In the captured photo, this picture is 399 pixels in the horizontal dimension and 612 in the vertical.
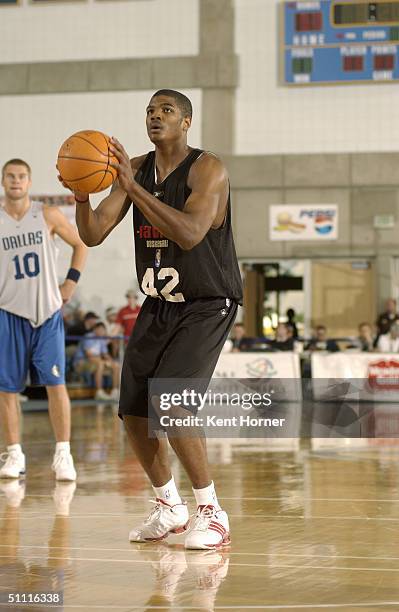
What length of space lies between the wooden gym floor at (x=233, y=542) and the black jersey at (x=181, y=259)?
3.52ft

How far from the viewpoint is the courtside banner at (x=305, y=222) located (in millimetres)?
19906

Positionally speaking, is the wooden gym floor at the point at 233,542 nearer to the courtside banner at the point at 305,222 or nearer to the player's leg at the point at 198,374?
the player's leg at the point at 198,374

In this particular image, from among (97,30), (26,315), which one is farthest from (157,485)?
(97,30)

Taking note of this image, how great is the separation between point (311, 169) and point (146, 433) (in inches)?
628

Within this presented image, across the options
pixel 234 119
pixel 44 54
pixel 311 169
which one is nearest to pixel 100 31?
pixel 44 54

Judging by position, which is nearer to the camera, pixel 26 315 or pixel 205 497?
pixel 205 497

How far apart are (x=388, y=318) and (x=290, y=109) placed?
4.70 meters

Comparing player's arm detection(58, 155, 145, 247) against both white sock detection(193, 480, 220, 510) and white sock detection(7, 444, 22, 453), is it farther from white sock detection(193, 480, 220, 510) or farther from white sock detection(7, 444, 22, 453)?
white sock detection(7, 444, 22, 453)

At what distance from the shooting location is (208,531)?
14.0 feet

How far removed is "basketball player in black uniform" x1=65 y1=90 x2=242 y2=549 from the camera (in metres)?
Result: 4.31

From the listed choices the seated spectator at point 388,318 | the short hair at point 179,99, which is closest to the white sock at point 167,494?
the short hair at point 179,99

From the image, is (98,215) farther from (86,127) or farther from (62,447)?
(86,127)

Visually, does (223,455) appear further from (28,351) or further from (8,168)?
(8,168)

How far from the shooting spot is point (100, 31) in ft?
67.7
